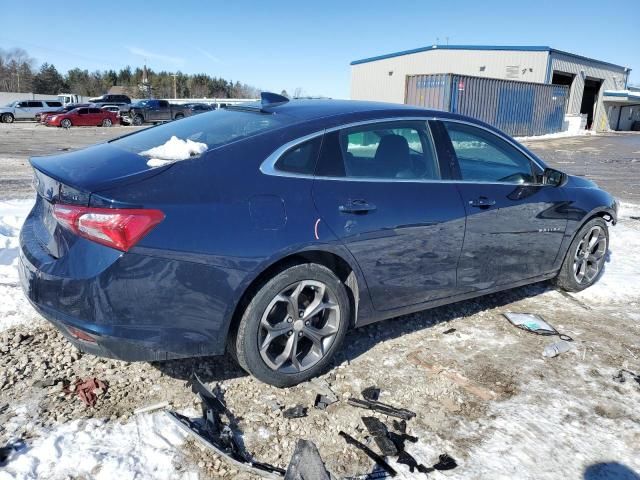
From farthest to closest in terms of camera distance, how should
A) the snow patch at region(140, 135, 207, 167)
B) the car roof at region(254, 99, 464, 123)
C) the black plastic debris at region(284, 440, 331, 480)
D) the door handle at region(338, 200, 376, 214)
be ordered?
the car roof at region(254, 99, 464, 123)
the door handle at region(338, 200, 376, 214)
the snow patch at region(140, 135, 207, 167)
the black plastic debris at region(284, 440, 331, 480)

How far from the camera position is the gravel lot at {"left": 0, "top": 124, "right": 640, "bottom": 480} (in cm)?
252

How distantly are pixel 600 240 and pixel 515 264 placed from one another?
150 centimetres

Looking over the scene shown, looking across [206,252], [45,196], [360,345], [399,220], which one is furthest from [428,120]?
[45,196]

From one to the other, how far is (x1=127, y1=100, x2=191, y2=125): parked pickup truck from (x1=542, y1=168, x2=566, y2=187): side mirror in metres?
32.6

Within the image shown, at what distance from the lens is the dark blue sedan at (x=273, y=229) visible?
2.49 metres

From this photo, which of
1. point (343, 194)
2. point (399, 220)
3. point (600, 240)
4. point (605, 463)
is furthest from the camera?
point (600, 240)

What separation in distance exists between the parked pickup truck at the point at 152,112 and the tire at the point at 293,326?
1313 inches

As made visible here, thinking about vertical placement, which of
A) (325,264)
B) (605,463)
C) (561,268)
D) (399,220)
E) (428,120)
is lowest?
(605,463)

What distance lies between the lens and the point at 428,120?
362 centimetres

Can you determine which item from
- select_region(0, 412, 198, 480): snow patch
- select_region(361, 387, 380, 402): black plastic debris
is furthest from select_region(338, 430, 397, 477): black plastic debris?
select_region(0, 412, 198, 480): snow patch

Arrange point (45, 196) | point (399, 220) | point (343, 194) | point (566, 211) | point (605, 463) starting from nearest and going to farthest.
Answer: point (605, 463), point (45, 196), point (343, 194), point (399, 220), point (566, 211)

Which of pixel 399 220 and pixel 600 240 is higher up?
pixel 399 220

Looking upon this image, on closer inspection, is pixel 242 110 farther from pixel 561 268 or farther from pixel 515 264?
pixel 561 268

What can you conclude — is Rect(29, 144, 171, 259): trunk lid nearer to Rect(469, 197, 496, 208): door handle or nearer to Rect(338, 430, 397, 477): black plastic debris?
Rect(338, 430, 397, 477): black plastic debris
